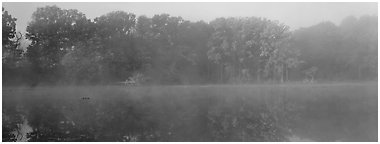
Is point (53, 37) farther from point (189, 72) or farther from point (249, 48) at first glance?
point (249, 48)

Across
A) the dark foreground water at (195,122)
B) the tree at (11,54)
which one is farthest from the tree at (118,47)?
the dark foreground water at (195,122)

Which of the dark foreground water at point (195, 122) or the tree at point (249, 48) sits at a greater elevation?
the tree at point (249, 48)

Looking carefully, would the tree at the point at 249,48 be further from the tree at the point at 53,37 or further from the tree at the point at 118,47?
the tree at the point at 53,37

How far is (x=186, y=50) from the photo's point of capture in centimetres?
3353

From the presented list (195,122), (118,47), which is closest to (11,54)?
(118,47)

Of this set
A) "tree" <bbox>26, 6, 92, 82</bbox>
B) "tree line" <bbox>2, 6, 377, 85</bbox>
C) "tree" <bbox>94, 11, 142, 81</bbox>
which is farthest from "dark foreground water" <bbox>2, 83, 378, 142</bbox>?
"tree" <bbox>94, 11, 142, 81</bbox>

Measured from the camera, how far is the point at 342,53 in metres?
34.7

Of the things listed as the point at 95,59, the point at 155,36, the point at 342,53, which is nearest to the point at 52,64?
the point at 95,59

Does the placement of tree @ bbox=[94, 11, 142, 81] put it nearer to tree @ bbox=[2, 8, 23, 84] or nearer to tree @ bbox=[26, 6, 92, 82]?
tree @ bbox=[26, 6, 92, 82]

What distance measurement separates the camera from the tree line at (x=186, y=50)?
28.1m

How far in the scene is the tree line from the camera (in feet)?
92.1

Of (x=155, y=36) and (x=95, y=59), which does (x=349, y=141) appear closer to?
(x=95, y=59)

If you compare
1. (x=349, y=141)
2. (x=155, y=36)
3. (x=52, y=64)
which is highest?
(x=155, y=36)

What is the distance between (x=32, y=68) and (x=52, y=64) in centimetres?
132
